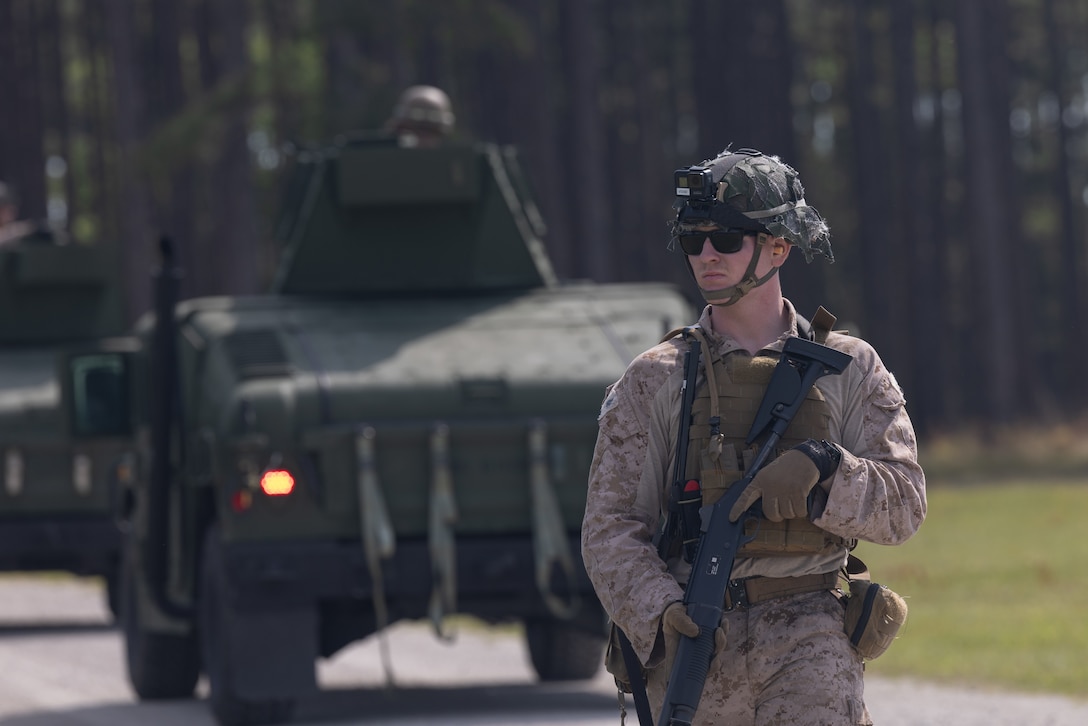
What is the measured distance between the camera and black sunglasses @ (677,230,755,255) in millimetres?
5227

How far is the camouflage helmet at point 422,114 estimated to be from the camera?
13.6 meters

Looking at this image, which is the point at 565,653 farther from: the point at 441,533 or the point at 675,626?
the point at 675,626

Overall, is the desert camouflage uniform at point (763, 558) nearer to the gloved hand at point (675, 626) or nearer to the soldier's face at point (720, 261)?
the gloved hand at point (675, 626)

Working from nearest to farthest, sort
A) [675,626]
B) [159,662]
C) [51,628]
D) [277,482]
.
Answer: [675,626] < [277,482] < [159,662] < [51,628]

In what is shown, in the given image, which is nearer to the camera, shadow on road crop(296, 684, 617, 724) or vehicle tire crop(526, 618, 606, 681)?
shadow on road crop(296, 684, 617, 724)

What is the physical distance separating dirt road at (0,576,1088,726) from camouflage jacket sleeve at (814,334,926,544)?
5422 millimetres

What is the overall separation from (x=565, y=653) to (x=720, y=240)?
315 inches

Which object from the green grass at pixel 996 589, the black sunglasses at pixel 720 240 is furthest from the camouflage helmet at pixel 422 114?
the black sunglasses at pixel 720 240

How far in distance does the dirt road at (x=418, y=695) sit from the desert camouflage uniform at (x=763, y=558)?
5.44m

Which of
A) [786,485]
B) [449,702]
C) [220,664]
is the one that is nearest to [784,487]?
[786,485]

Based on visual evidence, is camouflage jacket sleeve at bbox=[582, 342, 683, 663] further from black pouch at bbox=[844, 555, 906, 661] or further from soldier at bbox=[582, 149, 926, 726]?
black pouch at bbox=[844, 555, 906, 661]

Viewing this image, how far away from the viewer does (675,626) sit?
493 centimetres

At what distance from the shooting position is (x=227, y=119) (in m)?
30.9

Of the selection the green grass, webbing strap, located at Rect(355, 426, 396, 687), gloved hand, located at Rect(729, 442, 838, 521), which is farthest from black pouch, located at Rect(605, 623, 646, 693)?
webbing strap, located at Rect(355, 426, 396, 687)
